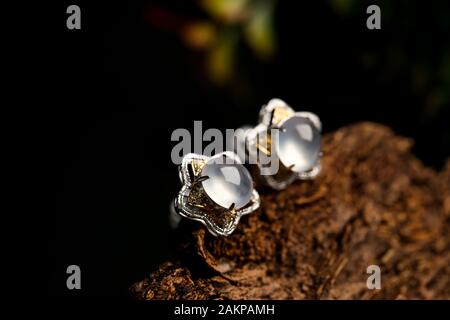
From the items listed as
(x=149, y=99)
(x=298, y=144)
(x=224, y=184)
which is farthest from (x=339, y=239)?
(x=149, y=99)

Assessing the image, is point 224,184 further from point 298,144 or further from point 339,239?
point 339,239

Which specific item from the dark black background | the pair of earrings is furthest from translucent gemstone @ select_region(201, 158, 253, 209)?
the dark black background

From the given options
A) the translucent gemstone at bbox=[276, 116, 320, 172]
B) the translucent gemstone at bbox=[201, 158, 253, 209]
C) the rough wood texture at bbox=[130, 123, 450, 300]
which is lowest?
the rough wood texture at bbox=[130, 123, 450, 300]

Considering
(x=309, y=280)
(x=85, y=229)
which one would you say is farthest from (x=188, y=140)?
(x=85, y=229)

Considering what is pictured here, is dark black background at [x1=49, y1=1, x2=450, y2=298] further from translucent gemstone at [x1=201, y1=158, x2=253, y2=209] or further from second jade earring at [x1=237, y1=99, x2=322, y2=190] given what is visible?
translucent gemstone at [x1=201, y1=158, x2=253, y2=209]

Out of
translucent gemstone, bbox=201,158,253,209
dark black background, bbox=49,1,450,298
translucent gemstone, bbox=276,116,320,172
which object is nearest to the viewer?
translucent gemstone, bbox=201,158,253,209

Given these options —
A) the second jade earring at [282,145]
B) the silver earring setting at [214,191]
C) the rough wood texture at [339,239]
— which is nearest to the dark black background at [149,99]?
the rough wood texture at [339,239]
